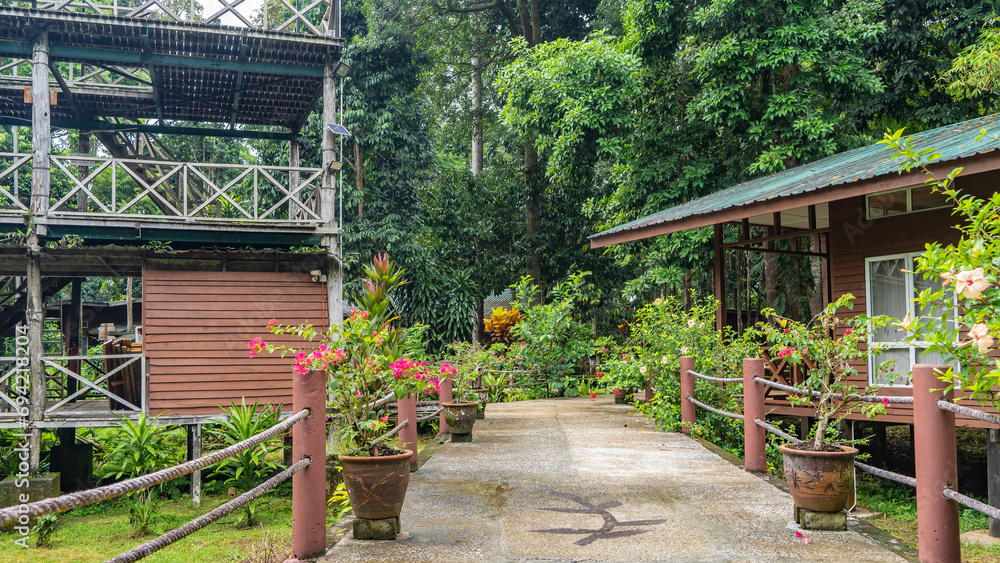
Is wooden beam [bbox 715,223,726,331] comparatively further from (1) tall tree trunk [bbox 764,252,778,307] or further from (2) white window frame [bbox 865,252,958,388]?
(1) tall tree trunk [bbox 764,252,778,307]

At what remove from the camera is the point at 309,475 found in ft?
14.3

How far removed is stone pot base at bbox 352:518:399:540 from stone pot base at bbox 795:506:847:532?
2658mm

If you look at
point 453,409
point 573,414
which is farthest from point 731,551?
point 573,414

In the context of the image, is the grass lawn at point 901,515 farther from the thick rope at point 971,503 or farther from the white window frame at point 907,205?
A: the thick rope at point 971,503

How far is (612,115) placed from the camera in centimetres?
1698

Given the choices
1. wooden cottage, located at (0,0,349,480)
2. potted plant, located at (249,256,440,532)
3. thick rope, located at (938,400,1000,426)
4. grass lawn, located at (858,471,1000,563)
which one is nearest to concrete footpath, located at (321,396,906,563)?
potted plant, located at (249,256,440,532)

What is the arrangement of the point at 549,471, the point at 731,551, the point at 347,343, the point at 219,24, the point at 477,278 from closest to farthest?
the point at 731,551 < the point at 347,343 < the point at 549,471 < the point at 219,24 < the point at 477,278

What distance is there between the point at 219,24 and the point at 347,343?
25.9 ft

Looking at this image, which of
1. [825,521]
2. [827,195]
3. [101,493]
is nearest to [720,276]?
[827,195]

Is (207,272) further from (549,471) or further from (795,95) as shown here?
(795,95)

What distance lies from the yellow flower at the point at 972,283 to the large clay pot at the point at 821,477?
1.91 m

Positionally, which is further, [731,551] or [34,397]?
[34,397]

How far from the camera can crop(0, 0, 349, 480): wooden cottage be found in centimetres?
1123

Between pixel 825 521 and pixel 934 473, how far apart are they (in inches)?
47.1
